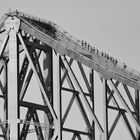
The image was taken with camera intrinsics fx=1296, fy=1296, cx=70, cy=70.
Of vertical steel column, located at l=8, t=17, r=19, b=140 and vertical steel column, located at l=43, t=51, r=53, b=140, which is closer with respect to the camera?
vertical steel column, located at l=8, t=17, r=19, b=140

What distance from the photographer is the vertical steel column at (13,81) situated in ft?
495

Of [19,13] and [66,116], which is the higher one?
[19,13]

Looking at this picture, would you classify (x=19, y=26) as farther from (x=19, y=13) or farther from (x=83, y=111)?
(x=83, y=111)

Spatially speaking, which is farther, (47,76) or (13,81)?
(47,76)

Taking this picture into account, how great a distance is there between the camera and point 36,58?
510ft

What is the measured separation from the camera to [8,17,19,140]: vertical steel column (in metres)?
151

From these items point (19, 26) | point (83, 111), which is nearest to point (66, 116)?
point (83, 111)

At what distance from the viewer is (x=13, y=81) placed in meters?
153

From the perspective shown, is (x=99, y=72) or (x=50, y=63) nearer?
(x=99, y=72)

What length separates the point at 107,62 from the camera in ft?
504

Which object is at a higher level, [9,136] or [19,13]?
[19,13]

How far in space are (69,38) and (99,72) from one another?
34.1ft

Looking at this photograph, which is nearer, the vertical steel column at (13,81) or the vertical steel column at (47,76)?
the vertical steel column at (13,81)

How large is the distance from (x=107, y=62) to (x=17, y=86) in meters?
11.1
